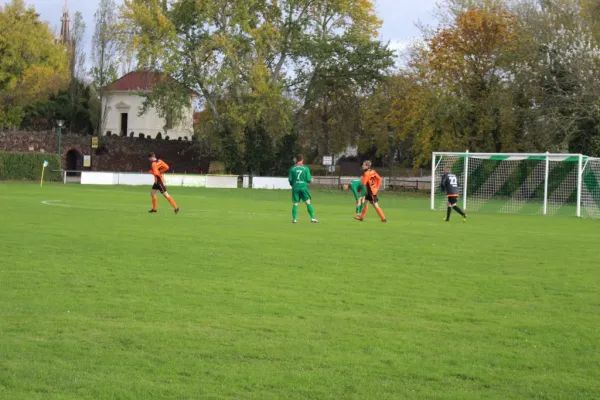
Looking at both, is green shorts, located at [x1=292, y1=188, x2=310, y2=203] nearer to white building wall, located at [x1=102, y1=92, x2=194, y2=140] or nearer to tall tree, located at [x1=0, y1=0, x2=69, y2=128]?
tall tree, located at [x1=0, y1=0, x2=69, y2=128]

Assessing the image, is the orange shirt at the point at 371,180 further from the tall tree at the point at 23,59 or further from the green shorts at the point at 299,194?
the tall tree at the point at 23,59

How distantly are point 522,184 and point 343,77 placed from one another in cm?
2698

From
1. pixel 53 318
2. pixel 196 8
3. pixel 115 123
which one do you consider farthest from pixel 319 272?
pixel 115 123

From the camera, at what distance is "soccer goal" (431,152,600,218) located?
3722cm

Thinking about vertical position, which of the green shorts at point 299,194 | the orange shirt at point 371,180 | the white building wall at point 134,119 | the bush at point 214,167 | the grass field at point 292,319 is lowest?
the grass field at point 292,319

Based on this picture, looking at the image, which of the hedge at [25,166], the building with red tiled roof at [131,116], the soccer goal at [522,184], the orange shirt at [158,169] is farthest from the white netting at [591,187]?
the building with red tiled roof at [131,116]

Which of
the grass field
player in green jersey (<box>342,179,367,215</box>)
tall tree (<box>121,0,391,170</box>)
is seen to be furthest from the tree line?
the grass field

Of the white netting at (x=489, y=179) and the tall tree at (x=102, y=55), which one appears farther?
the tall tree at (x=102, y=55)

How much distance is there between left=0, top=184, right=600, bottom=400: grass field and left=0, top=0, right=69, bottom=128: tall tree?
5365 centimetres

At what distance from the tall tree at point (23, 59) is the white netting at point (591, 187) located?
46.7m

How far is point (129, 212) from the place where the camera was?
2681 cm

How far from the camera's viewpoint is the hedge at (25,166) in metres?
60.6

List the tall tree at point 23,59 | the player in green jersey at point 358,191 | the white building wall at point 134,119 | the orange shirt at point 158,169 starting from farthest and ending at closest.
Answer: the white building wall at point 134,119
the tall tree at point 23,59
the orange shirt at point 158,169
the player in green jersey at point 358,191

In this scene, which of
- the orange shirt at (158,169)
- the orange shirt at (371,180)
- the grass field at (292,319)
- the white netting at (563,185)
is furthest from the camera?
the white netting at (563,185)
